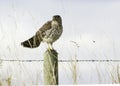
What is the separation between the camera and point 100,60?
15.5 ft

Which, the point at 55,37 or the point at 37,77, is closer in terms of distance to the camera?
the point at 37,77

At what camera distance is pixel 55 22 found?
7344mm

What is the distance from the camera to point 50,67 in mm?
4754

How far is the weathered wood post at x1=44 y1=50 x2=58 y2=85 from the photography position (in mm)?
4677

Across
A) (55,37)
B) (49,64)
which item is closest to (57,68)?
(49,64)

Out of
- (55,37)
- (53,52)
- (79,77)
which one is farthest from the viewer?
(55,37)

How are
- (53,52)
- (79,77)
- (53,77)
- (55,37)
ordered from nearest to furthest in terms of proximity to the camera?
1. (79,77)
2. (53,77)
3. (53,52)
4. (55,37)

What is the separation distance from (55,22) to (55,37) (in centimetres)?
→ 34

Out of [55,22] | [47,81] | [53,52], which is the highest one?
[55,22]

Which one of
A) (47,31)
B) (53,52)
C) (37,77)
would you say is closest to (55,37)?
(47,31)

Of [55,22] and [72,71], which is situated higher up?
[55,22]

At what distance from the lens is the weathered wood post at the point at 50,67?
184 inches

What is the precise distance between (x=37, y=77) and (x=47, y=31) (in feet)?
9.98

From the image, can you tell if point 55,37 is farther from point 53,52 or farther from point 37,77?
point 37,77
